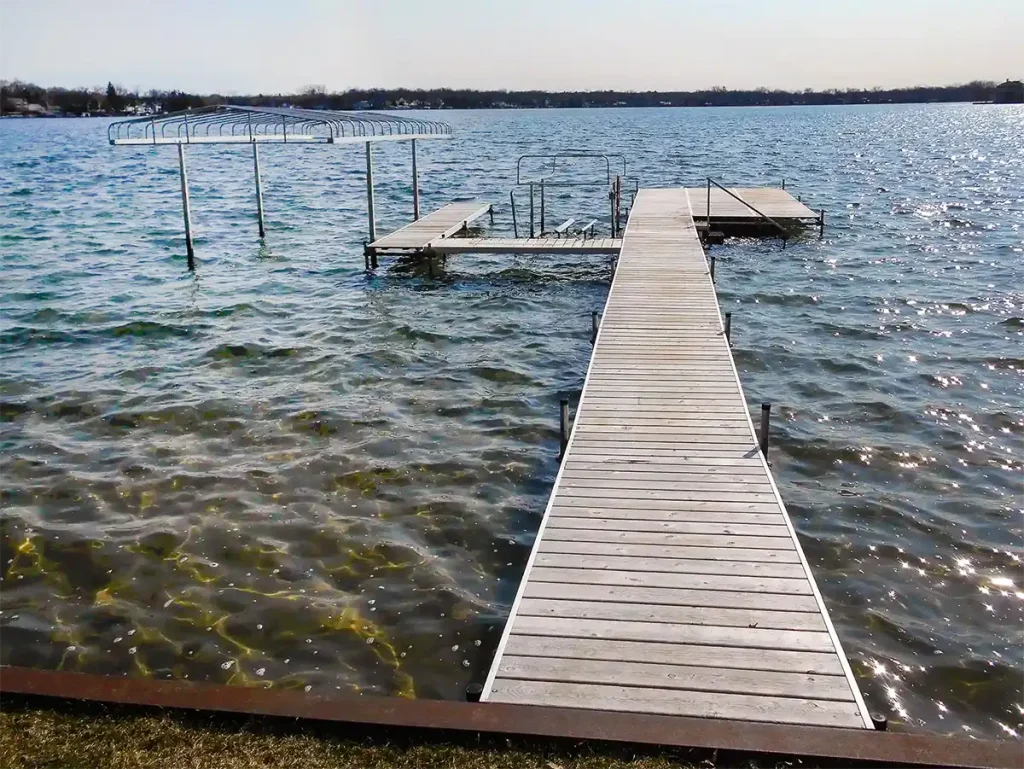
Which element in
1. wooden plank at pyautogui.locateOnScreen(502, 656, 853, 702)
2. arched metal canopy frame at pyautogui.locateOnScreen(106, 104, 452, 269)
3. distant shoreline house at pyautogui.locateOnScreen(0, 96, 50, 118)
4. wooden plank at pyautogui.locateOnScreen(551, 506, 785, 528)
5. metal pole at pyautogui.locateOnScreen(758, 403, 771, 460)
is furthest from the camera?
distant shoreline house at pyautogui.locateOnScreen(0, 96, 50, 118)

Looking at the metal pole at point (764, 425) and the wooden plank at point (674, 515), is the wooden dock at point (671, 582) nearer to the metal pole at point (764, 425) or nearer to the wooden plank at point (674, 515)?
the wooden plank at point (674, 515)

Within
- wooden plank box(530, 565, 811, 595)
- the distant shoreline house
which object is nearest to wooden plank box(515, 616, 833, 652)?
wooden plank box(530, 565, 811, 595)

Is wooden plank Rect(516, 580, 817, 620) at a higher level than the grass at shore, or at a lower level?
lower

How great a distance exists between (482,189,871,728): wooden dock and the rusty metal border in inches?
12.4

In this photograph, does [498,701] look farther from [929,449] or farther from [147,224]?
[147,224]

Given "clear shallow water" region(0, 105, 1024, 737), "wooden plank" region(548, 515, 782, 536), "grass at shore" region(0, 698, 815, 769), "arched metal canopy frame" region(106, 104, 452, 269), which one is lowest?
"clear shallow water" region(0, 105, 1024, 737)

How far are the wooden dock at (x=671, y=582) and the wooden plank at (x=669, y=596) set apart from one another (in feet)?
0.04

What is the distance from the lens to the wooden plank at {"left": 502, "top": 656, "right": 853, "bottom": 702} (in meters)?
4.96

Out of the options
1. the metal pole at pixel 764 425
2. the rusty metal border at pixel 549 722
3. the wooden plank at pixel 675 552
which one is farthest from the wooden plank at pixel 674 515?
the rusty metal border at pixel 549 722

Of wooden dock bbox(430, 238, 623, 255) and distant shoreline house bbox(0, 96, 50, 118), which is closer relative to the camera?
wooden dock bbox(430, 238, 623, 255)

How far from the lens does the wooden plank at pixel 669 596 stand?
5840mm

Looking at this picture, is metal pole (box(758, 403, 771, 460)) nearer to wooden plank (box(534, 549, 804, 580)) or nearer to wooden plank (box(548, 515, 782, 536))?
wooden plank (box(548, 515, 782, 536))

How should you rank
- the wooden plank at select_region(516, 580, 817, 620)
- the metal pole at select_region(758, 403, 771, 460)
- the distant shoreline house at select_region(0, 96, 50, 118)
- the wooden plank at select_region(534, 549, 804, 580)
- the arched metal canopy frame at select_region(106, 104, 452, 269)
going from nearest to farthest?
the wooden plank at select_region(516, 580, 817, 620) < the wooden plank at select_region(534, 549, 804, 580) < the metal pole at select_region(758, 403, 771, 460) < the arched metal canopy frame at select_region(106, 104, 452, 269) < the distant shoreline house at select_region(0, 96, 50, 118)

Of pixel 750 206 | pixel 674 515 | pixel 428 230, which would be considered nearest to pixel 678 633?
pixel 674 515
